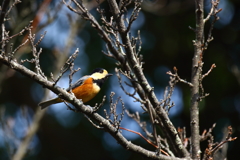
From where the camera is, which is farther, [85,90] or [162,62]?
[162,62]

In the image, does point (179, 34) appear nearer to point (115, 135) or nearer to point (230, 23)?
point (230, 23)

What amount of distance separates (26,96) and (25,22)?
2.11m

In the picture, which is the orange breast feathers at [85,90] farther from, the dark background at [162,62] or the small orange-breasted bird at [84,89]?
the dark background at [162,62]

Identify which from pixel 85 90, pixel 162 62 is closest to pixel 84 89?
pixel 85 90

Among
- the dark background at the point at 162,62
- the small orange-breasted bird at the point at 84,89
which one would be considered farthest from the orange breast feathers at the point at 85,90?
the dark background at the point at 162,62

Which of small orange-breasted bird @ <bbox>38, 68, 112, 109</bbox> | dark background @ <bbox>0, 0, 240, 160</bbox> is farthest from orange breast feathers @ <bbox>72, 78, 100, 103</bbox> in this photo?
dark background @ <bbox>0, 0, 240, 160</bbox>

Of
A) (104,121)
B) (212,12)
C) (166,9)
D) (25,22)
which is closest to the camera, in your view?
(104,121)

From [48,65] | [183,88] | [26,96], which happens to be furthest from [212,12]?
[26,96]

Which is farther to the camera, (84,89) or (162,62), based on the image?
(162,62)

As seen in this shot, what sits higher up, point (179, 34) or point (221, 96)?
point (179, 34)

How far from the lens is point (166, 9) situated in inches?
257

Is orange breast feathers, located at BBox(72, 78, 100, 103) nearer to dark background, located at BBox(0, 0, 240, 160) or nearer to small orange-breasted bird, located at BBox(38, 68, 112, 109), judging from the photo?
small orange-breasted bird, located at BBox(38, 68, 112, 109)

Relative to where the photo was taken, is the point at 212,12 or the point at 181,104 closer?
the point at 212,12

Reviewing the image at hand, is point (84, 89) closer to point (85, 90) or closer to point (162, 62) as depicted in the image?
point (85, 90)
